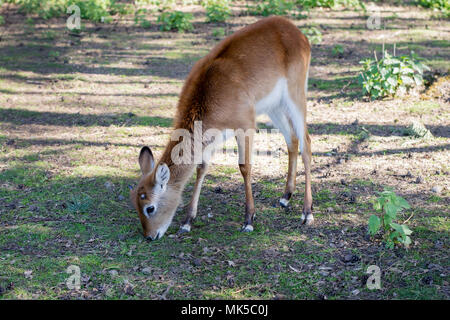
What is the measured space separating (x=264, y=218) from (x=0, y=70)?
30.0ft

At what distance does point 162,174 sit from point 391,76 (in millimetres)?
6008

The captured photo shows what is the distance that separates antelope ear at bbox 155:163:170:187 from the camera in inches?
224

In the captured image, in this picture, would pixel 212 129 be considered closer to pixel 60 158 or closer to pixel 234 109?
pixel 234 109

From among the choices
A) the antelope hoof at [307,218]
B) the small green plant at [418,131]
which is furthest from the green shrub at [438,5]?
the antelope hoof at [307,218]

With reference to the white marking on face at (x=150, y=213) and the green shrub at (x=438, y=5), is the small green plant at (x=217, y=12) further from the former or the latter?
the white marking on face at (x=150, y=213)

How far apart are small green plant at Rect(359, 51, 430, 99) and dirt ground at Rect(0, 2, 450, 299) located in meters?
0.31

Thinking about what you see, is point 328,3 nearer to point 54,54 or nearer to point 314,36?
point 314,36

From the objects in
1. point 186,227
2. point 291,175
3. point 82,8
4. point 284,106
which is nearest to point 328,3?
point 82,8

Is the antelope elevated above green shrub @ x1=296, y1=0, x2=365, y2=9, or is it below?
below

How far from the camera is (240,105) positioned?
6.28m

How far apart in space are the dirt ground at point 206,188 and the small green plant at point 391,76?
12.1 inches

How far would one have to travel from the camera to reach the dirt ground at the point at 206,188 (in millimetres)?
5305

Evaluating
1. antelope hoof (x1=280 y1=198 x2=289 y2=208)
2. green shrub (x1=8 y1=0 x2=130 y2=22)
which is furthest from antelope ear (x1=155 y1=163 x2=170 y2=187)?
green shrub (x1=8 y1=0 x2=130 y2=22)

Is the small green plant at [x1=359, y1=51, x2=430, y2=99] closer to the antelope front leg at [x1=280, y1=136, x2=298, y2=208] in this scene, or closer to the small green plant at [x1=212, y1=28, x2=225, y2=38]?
the antelope front leg at [x1=280, y1=136, x2=298, y2=208]
